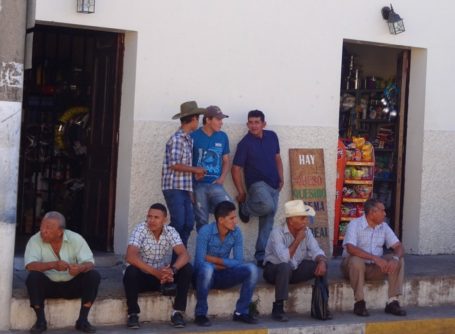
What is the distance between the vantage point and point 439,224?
12.8 meters

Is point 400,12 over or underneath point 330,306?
over

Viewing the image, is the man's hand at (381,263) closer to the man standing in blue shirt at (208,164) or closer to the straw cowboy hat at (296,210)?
the straw cowboy hat at (296,210)

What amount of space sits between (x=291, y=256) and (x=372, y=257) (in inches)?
36.3

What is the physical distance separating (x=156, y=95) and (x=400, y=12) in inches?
143

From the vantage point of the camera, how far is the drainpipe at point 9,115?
8.33 meters

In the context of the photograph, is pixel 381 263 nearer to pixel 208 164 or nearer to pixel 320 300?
pixel 320 300

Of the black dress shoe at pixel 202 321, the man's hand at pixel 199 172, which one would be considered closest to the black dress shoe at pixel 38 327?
the black dress shoe at pixel 202 321

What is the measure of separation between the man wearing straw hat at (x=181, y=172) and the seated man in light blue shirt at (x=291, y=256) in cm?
92

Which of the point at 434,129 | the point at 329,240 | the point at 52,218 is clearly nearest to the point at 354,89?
the point at 434,129

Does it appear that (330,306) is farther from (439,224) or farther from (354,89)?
(354,89)

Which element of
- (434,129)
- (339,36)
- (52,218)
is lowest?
(52,218)

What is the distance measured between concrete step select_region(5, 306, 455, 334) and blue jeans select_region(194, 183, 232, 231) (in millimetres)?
1275

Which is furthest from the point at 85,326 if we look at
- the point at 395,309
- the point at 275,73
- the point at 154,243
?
the point at 275,73

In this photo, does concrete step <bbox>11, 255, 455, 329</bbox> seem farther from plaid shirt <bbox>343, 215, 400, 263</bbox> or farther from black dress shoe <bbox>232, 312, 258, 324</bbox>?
plaid shirt <bbox>343, 215, 400, 263</bbox>
